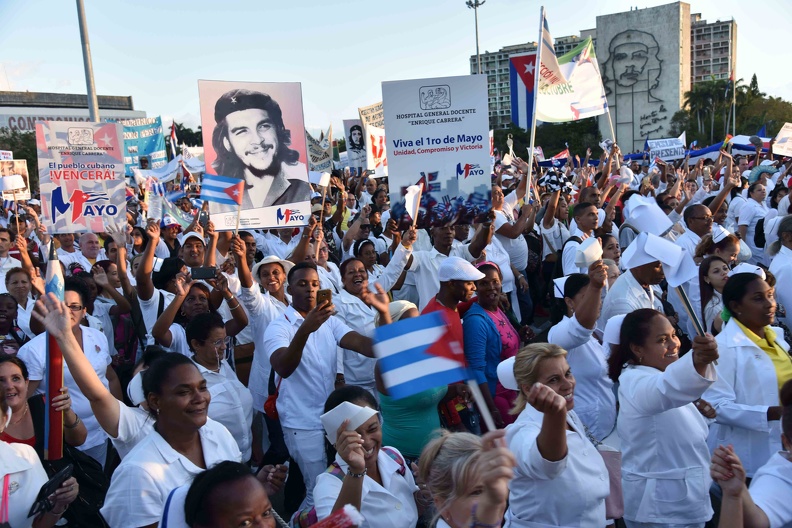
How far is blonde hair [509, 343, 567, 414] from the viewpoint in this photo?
10.4 ft

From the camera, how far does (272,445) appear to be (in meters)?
5.25

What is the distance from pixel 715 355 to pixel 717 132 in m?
75.5

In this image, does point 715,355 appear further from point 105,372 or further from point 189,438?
point 105,372

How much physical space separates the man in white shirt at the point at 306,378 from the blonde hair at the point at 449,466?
1.67 meters

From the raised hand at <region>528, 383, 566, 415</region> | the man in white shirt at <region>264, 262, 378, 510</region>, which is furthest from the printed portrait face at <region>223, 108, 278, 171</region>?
the raised hand at <region>528, 383, 566, 415</region>

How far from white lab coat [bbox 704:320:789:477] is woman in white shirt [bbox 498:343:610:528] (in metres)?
1.09

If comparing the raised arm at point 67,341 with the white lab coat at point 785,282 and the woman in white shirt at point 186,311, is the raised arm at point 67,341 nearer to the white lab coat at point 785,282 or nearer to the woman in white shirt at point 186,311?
the woman in white shirt at point 186,311

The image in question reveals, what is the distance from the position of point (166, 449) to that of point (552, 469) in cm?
152

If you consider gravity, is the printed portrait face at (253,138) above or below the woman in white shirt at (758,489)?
above

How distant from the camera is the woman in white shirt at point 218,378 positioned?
4469mm

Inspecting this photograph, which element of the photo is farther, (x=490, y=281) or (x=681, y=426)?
(x=490, y=281)

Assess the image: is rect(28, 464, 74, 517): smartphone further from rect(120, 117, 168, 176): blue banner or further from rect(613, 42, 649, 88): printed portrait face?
rect(613, 42, 649, 88): printed portrait face

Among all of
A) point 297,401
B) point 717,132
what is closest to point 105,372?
point 297,401

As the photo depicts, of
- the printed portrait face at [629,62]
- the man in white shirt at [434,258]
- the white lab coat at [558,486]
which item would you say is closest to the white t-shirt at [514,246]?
the man in white shirt at [434,258]
